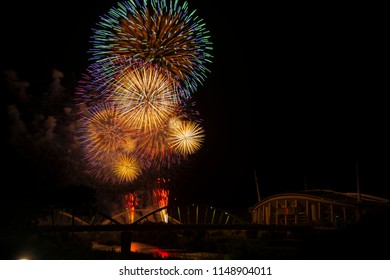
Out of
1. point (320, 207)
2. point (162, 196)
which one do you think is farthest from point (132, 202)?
point (320, 207)

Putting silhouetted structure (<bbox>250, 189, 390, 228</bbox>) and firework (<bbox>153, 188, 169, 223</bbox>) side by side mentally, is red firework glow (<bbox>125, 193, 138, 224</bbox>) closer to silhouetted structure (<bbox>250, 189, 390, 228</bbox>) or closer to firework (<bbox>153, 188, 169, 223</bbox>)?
firework (<bbox>153, 188, 169, 223</bbox>)

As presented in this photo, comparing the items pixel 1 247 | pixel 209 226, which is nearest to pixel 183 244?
pixel 209 226

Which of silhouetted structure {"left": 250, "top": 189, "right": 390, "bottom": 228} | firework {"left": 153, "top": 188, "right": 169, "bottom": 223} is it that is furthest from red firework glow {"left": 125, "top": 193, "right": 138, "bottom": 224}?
silhouetted structure {"left": 250, "top": 189, "right": 390, "bottom": 228}

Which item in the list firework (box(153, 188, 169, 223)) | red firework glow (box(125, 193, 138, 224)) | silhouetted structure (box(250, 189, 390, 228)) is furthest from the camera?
red firework glow (box(125, 193, 138, 224))

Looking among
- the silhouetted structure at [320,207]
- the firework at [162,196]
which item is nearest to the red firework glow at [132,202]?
the firework at [162,196]

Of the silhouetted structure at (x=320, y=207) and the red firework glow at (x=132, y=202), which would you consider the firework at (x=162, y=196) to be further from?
the silhouetted structure at (x=320, y=207)

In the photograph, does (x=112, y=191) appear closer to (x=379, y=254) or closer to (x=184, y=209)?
(x=184, y=209)

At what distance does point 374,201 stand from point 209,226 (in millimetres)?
17744

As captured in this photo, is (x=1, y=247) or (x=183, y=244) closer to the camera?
(x=1, y=247)

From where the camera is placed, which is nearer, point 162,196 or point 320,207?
point 320,207

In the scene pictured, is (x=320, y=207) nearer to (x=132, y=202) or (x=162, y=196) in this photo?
(x=162, y=196)

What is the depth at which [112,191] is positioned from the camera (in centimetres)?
7650

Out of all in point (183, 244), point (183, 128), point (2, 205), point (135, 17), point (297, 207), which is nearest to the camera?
point (2, 205)
